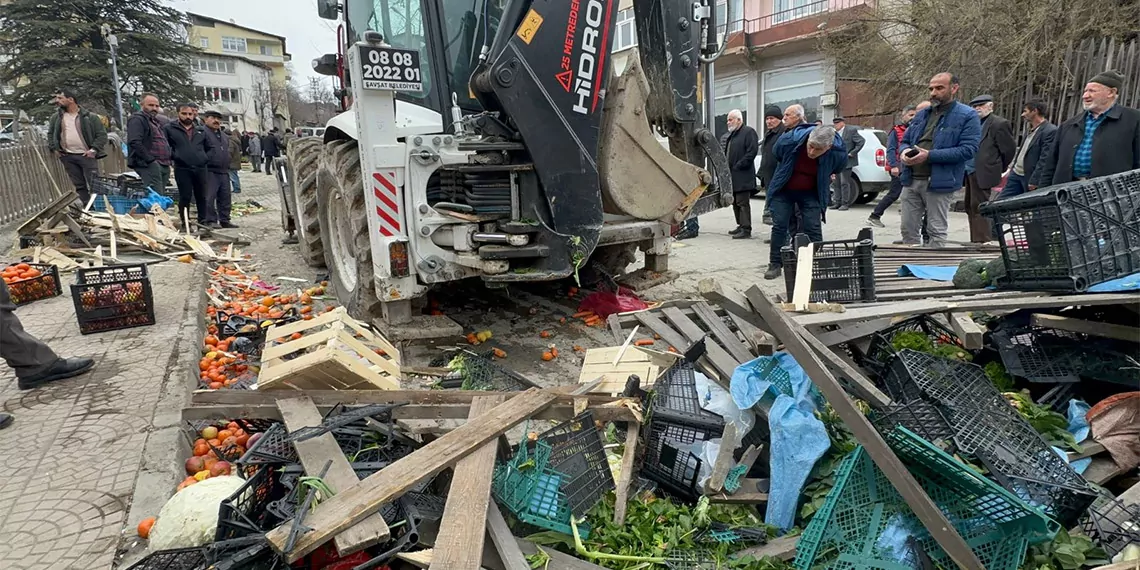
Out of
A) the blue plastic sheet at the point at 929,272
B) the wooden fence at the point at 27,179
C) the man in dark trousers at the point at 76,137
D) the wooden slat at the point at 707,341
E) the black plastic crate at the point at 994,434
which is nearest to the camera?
the black plastic crate at the point at 994,434

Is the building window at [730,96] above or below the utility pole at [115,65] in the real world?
below

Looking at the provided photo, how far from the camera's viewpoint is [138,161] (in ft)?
32.7

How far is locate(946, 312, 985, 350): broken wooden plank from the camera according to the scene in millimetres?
3264

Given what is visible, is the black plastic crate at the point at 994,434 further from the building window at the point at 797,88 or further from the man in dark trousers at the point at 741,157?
the building window at the point at 797,88

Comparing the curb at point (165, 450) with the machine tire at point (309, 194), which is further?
the machine tire at point (309, 194)

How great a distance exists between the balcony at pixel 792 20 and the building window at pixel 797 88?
1.21 m

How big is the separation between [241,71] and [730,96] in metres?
56.1

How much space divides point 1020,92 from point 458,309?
1357cm

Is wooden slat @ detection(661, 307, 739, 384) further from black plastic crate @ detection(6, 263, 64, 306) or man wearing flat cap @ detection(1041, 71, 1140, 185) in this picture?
black plastic crate @ detection(6, 263, 64, 306)

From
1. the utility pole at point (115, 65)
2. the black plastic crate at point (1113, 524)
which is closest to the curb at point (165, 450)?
the black plastic crate at point (1113, 524)

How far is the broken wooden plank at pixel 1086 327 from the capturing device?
10.4 feet

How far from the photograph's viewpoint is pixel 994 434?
109 inches

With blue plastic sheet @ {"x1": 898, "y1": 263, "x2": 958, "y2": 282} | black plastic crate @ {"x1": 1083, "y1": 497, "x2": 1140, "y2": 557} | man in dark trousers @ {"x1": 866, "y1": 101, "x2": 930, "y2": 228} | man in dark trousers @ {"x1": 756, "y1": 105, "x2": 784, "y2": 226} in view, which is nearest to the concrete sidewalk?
black plastic crate @ {"x1": 1083, "y1": 497, "x2": 1140, "y2": 557}

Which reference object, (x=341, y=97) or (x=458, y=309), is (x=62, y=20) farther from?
(x=458, y=309)
